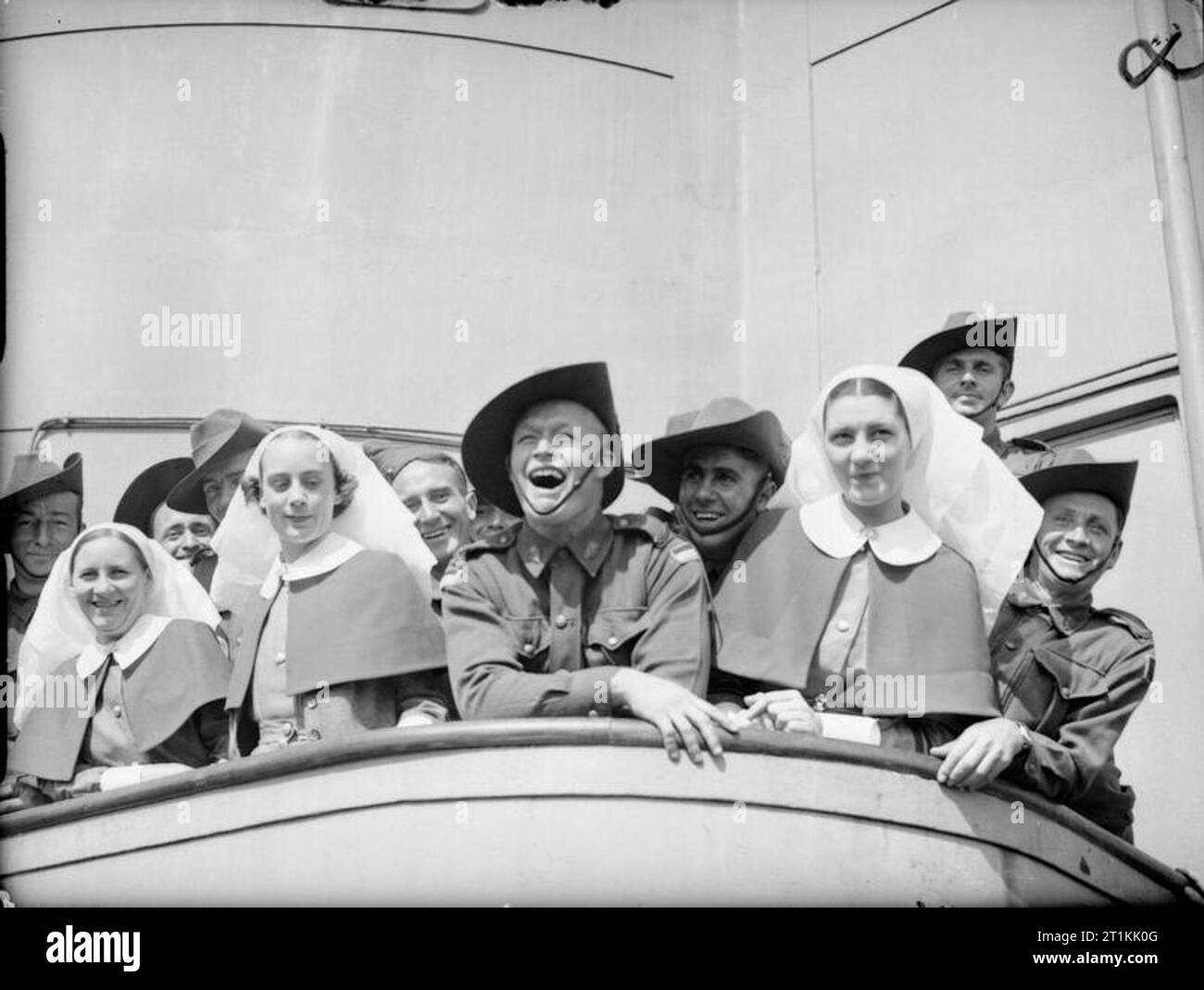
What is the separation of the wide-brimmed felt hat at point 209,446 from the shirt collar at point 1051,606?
2.12m

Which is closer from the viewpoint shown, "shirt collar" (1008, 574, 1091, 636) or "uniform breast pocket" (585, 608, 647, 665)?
"uniform breast pocket" (585, 608, 647, 665)

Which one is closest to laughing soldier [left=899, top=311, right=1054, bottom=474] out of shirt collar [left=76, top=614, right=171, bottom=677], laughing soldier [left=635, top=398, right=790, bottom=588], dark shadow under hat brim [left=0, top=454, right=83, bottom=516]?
laughing soldier [left=635, top=398, right=790, bottom=588]

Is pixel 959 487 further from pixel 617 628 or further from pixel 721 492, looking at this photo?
pixel 617 628

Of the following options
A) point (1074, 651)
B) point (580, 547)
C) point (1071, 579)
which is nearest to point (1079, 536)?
point (1071, 579)

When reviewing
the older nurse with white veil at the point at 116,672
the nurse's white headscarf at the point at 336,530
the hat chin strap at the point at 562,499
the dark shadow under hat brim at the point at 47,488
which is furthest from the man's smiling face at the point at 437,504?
the dark shadow under hat brim at the point at 47,488

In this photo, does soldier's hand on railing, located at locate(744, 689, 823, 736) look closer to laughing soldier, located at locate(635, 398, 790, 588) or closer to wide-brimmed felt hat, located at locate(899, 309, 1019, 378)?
laughing soldier, located at locate(635, 398, 790, 588)

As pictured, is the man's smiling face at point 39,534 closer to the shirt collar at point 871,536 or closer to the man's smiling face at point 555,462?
the man's smiling face at point 555,462

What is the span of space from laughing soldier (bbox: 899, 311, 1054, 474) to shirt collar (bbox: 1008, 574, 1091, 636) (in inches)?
23.7

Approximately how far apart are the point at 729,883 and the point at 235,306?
3470mm

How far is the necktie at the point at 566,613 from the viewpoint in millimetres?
5727

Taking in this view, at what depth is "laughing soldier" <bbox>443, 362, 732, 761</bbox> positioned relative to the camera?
5.50 metres

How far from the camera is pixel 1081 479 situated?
6277 mm

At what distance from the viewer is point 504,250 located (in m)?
8.38
